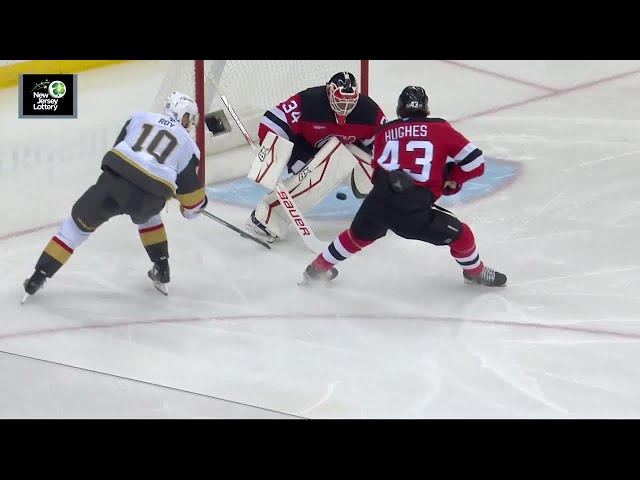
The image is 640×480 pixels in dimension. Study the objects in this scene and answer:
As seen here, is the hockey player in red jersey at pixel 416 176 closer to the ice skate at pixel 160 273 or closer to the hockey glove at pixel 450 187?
the hockey glove at pixel 450 187

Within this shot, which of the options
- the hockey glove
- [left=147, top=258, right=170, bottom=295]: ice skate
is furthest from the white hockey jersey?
the hockey glove

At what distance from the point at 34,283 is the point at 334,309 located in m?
0.96

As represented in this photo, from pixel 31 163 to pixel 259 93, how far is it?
0.98m

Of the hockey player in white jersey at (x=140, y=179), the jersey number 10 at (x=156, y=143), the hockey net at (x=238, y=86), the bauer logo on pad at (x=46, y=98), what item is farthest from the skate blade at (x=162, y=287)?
the bauer logo on pad at (x=46, y=98)

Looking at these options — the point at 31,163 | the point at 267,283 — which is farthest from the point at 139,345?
the point at 31,163

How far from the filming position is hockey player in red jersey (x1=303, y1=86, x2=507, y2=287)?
4.28 metres

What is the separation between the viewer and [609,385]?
152 inches

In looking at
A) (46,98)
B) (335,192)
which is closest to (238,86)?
(335,192)

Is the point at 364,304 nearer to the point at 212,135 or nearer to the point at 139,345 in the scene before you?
the point at 139,345

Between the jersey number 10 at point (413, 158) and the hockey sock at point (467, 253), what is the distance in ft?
0.78

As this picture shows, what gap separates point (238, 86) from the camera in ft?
18.4

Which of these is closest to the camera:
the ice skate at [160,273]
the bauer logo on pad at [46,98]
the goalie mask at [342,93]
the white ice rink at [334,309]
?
the white ice rink at [334,309]

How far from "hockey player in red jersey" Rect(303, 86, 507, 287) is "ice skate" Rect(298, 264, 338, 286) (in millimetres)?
198

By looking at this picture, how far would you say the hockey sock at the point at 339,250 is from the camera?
175 inches
